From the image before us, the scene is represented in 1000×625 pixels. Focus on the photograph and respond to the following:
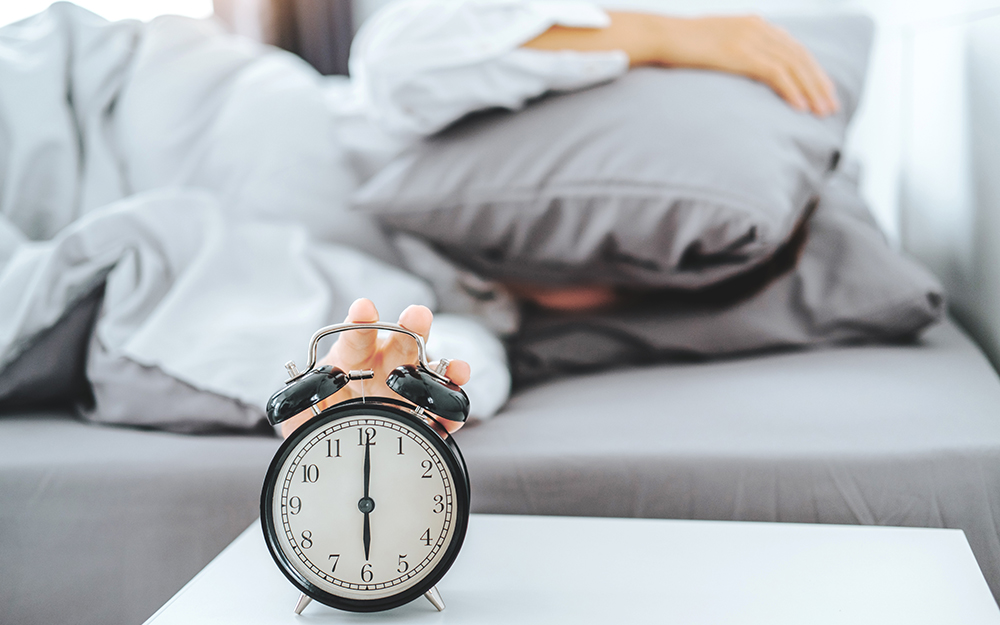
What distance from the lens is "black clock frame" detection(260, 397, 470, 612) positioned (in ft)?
1.34

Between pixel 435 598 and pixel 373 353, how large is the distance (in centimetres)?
16

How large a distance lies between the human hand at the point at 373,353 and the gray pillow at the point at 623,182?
13.0 inches

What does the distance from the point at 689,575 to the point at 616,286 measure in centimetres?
49

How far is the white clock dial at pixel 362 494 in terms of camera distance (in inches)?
16.3

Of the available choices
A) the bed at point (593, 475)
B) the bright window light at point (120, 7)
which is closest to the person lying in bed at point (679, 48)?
the bed at point (593, 475)

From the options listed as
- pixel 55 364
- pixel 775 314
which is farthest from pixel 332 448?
pixel 775 314

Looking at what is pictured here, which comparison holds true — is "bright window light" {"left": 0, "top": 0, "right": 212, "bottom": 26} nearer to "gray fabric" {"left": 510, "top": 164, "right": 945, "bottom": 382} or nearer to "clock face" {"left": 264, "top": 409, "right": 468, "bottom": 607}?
"gray fabric" {"left": 510, "top": 164, "right": 945, "bottom": 382}

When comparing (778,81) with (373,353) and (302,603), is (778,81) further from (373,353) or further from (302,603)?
(302,603)

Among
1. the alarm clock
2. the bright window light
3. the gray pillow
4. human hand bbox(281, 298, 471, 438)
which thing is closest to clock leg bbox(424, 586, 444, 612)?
the alarm clock

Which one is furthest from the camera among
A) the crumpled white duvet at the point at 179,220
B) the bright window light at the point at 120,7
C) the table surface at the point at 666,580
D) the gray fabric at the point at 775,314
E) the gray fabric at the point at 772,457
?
the bright window light at the point at 120,7

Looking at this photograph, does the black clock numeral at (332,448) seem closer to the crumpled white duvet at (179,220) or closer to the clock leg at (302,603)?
the clock leg at (302,603)

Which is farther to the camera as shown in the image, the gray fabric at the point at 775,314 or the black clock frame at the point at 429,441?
the gray fabric at the point at 775,314

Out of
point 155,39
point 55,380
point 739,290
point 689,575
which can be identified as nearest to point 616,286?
point 739,290

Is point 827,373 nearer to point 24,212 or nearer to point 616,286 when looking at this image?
point 616,286
